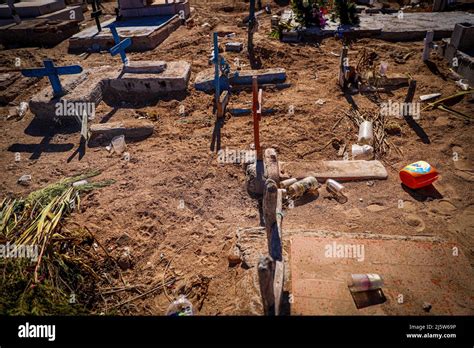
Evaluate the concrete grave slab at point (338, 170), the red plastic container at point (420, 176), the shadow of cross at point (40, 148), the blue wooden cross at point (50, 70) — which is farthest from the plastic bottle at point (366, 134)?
the blue wooden cross at point (50, 70)

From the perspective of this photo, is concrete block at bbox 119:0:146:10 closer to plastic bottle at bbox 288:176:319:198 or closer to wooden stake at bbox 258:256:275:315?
plastic bottle at bbox 288:176:319:198

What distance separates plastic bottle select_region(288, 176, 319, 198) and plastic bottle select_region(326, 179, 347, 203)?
0.20 meters

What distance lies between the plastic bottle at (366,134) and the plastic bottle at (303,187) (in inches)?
62.8

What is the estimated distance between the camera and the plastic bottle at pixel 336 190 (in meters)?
4.19

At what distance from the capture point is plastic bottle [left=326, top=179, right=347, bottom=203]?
419cm

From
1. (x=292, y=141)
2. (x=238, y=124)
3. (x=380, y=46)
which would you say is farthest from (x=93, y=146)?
(x=380, y=46)

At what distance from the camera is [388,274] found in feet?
9.75

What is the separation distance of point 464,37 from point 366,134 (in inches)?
177

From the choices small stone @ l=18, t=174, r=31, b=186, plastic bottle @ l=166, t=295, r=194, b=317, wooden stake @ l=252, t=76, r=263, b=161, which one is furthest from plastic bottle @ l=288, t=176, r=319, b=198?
small stone @ l=18, t=174, r=31, b=186

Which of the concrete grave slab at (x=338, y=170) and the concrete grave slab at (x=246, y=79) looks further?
the concrete grave slab at (x=246, y=79)

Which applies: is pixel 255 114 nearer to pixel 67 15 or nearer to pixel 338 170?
pixel 338 170

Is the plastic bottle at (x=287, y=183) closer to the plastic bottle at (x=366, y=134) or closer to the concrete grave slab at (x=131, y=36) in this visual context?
the plastic bottle at (x=366, y=134)

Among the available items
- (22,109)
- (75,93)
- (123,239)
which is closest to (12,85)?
(22,109)
